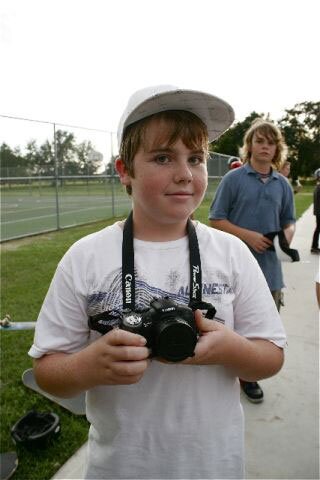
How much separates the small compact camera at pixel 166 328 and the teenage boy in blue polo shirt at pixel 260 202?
7.20ft

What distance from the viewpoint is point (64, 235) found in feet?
37.8

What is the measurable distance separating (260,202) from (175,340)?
2.42 m

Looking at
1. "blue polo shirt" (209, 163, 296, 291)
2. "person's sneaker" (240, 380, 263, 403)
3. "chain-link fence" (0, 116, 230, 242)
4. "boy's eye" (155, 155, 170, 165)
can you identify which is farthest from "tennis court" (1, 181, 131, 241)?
"boy's eye" (155, 155, 170, 165)

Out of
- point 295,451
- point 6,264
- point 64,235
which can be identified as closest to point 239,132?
point 64,235

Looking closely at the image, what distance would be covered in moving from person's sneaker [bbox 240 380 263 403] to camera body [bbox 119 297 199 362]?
261 centimetres

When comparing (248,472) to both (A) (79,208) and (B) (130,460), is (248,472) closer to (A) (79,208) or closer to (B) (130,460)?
(B) (130,460)

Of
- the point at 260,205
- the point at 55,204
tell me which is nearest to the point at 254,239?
the point at 260,205

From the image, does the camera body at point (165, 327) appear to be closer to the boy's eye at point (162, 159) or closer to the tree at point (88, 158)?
the boy's eye at point (162, 159)

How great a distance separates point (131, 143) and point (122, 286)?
18.2 inches

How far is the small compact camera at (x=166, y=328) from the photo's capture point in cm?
105

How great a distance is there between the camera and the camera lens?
1.05 m

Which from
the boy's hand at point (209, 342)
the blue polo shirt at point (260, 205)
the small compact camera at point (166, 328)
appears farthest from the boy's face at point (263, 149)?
the small compact camera at point (166, 328)

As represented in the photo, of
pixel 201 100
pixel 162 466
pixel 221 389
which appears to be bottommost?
pixel 162 466

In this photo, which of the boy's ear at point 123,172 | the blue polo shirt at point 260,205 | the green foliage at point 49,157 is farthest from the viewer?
the green foliage at point 49,157
